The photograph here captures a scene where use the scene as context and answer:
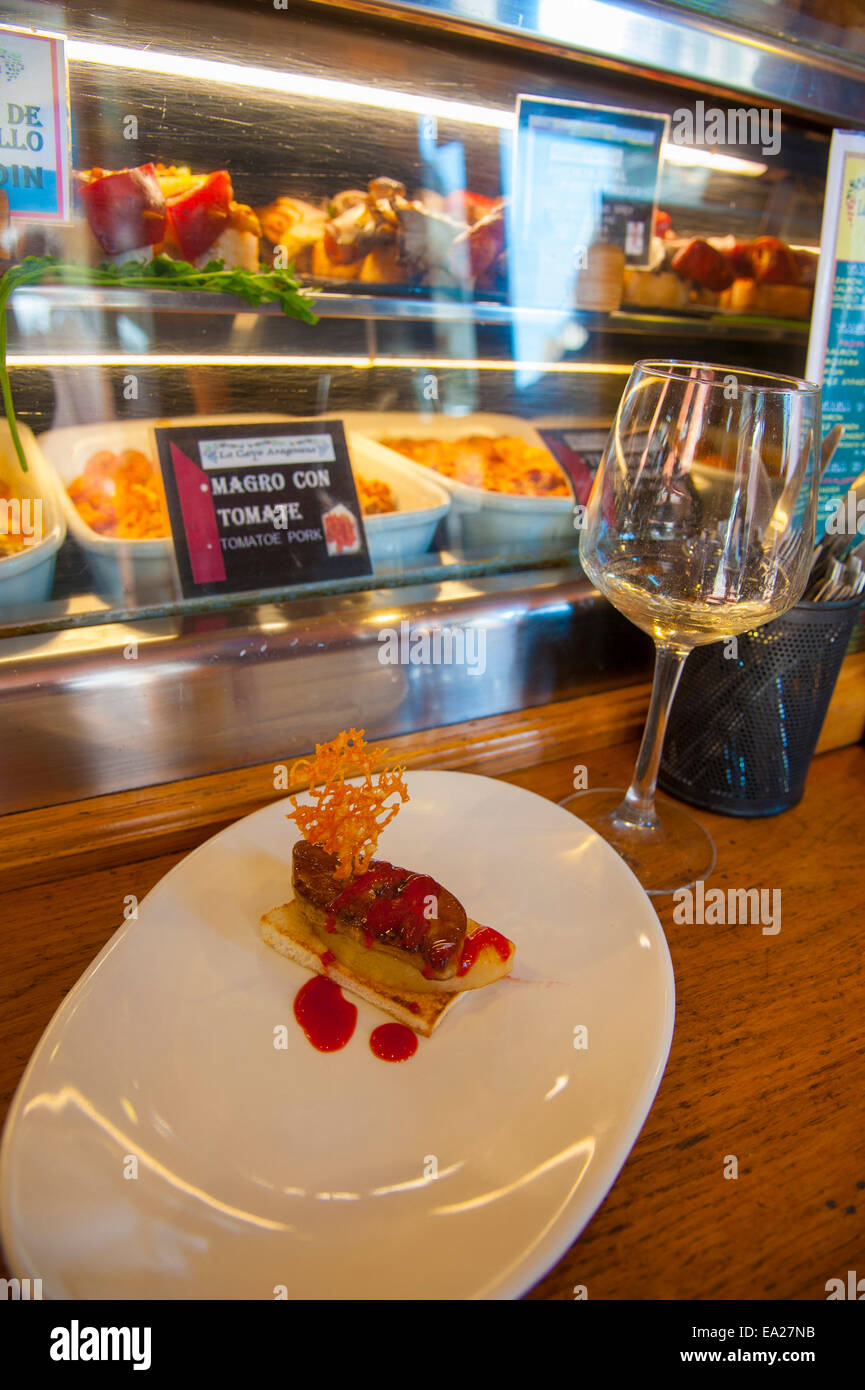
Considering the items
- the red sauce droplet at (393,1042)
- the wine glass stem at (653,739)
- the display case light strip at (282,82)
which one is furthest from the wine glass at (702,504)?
the display case light strip at (282,82)

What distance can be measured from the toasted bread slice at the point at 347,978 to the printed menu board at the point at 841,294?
3.28 feet

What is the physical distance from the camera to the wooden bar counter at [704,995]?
0.66 meters

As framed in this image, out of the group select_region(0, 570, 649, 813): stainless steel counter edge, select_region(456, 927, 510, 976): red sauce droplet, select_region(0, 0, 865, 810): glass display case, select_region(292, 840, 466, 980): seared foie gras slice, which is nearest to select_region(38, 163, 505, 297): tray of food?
select_region(0, 0, 865, 810): glass display case

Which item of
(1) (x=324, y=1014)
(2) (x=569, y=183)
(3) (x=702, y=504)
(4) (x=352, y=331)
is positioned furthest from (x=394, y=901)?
(2) (x=569, y=183)

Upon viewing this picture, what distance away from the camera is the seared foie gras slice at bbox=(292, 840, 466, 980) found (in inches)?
29.7

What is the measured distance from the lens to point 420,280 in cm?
131

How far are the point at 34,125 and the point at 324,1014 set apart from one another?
Result: 1006 mm

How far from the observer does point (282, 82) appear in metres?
1.11

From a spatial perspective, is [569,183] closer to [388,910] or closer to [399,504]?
[399,504]

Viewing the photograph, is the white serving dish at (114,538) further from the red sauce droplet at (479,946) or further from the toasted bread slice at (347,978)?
the red sauce droplet at (479,946)

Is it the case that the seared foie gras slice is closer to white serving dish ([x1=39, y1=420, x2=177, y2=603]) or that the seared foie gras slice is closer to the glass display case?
the glass display case

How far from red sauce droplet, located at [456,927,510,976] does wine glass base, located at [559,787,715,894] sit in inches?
11.3

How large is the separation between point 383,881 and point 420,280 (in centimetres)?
96

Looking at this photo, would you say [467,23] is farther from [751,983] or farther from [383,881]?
[751,983]
